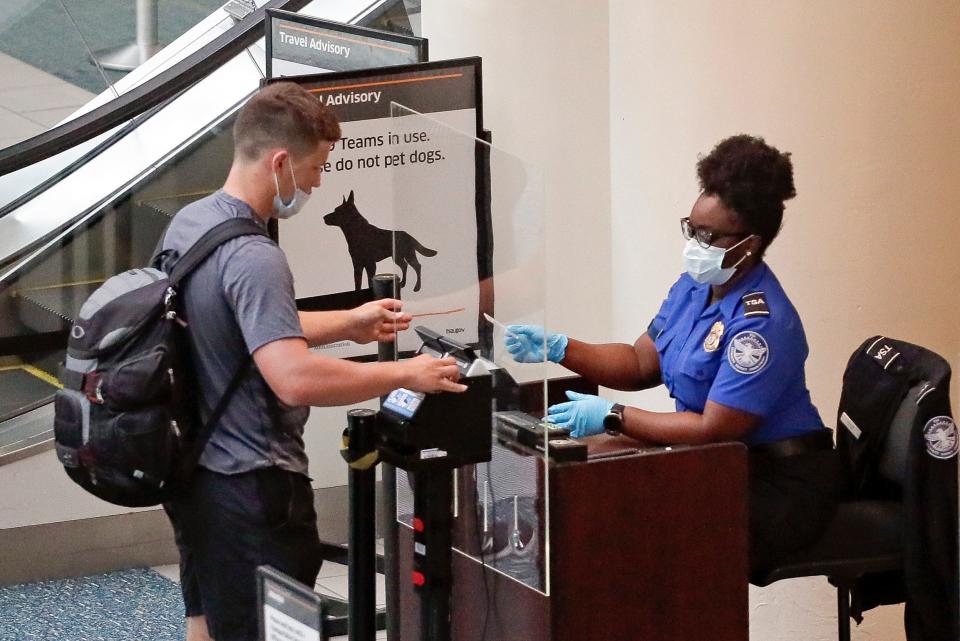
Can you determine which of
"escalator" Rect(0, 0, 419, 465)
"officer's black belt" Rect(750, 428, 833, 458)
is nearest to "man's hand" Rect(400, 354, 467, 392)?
"officer's black belt" Rect(750, 428, 833, 458)

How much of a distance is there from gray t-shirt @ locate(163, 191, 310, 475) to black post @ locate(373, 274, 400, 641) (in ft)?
0.65

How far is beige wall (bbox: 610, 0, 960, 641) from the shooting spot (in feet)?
11.8

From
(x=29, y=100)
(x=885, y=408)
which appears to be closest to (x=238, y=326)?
(x=885, y=408)

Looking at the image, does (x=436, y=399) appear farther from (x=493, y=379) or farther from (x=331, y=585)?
(x=331, y=585)

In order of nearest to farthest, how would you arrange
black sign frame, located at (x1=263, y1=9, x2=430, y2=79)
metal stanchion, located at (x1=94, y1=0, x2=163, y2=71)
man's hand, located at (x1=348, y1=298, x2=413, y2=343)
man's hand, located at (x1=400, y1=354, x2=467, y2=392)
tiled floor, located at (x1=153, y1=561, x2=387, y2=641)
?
man's hand, located at (x1=400, y1=354, x2=467, y2=392) → man's hand, located at (x1=348, y1=298, x2=413, y2=343) → black sign frame, located at (x1=263, y1=9, x2=430, y2=79) → tiled floor, located at (x1=153, y1=561, x2=387, y2=641) → metal stanchion, located at (x1=94, y1=0, x2=163, y2=71)

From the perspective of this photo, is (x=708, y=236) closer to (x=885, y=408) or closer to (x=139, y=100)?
(x=885, y=408)

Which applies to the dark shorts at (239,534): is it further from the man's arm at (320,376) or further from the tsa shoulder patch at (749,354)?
the tsa shoulder patch at (749,354)

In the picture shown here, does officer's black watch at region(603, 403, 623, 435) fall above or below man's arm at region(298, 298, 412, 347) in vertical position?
below

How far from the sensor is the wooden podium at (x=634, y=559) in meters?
2.43

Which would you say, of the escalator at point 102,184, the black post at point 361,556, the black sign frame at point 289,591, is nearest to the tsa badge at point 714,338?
the black post at point 361,556

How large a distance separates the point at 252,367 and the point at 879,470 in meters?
1.44

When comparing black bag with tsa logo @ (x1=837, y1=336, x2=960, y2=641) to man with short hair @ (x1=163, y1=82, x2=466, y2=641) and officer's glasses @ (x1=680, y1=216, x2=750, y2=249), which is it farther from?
man with short hair @ (x1=163, y1=82, x2=466, y2=641)

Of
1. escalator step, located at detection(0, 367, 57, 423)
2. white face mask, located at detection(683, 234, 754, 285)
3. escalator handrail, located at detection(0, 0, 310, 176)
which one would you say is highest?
escalator handrail, located at detection(0, 0, 310, 176)

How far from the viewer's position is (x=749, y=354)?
281cm
